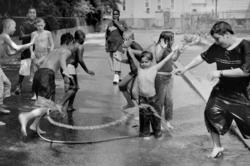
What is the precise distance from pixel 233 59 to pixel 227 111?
640mm

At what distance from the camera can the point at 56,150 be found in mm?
6117

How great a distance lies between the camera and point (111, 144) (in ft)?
21.1

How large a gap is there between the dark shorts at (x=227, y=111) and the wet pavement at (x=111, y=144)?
17.3 inches

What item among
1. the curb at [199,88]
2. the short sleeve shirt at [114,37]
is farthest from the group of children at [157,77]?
the short sleeve shirt at [114,37]

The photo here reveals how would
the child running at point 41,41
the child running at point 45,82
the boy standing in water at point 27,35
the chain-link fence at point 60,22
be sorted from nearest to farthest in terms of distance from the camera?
the child running at point 45,82
the child running at point 41,41
the boy standing in water at point 27,35
the chain-link fence at point 60,22

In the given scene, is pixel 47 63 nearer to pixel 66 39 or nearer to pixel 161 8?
pixel 66 39

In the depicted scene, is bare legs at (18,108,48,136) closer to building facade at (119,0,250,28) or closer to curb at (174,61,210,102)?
curb at (174,61,210,102)

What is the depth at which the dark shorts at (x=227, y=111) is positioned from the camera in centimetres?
538

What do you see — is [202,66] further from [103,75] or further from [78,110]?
[78,110]

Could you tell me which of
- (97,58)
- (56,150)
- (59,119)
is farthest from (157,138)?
(97,58)

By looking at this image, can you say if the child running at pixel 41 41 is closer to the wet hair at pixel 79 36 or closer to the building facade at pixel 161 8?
the wet hair at pixel 79 36

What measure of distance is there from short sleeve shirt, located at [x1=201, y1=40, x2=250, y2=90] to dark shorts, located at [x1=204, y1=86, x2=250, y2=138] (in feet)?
0.36

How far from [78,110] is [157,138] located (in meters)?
2.66

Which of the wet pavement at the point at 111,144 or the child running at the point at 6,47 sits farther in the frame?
the child running at the point at 6,47
